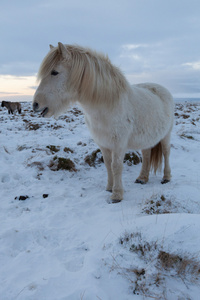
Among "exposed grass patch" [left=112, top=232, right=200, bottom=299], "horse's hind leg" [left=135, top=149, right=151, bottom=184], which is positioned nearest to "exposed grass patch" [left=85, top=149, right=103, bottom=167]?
"horse's hind leg" [left=135, top=149, right=151, bottom=184]

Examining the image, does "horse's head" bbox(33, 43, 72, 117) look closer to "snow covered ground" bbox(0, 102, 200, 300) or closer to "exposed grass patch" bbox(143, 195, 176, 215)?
"snow covered ground" bbox(0, 102, 200, 300)

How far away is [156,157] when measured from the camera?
4.74 metres

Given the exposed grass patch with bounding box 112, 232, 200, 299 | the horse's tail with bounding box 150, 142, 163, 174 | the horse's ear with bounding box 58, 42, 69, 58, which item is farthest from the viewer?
the horse's tail with bounding box 150, 142, 163, 174

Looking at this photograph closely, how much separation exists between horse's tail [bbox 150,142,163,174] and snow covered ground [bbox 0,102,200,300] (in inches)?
18.9

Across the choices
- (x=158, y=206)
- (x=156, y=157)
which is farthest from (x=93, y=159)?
Result: (x=158, y=206)

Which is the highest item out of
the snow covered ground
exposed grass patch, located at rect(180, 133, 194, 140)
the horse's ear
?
the horse's ear

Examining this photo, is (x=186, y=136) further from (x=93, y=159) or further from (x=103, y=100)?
(x=103, y=100)

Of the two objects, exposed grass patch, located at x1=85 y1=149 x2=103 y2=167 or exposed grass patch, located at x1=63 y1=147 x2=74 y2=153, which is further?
exposed grass patch, located at x1=63 y1=147 x2=74 y2=153

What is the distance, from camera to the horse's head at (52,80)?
110 inches

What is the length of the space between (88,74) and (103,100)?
17.1 inches

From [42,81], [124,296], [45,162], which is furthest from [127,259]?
[45,162]

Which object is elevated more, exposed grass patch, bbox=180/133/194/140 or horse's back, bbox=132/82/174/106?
horse's back, bbox=132/82/174/106

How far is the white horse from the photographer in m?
2.81

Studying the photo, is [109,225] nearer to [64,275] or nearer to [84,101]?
[64,275]
